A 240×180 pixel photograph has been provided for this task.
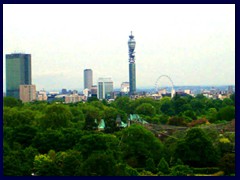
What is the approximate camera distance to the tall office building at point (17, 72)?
40.5m

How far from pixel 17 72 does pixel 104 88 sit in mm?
18549

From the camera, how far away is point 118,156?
1058 centimetres

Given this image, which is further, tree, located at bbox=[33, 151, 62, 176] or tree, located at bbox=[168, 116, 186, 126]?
tree, located at bbox=[168, 116, 186, 126]

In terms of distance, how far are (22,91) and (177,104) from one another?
1736 cm

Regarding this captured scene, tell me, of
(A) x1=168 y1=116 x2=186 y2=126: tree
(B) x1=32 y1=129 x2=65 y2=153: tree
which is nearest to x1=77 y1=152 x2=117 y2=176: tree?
(B) x1=32 y1=129 x2=65 y2=153: tree

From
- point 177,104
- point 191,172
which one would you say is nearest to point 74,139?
point 191,172

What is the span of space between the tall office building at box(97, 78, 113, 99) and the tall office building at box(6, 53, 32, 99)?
662 inches

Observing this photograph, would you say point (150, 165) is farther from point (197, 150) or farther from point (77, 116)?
point (77, 116)

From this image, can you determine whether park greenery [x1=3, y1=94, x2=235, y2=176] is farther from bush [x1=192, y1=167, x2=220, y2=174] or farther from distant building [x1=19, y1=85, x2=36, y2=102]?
distant building [x1=19, y1=85, x2=36, y2=102]

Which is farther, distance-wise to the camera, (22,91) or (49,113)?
(22,91)

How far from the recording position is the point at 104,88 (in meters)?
59.6

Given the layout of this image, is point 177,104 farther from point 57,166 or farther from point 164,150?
point 57,166

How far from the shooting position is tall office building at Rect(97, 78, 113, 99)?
5869cm
